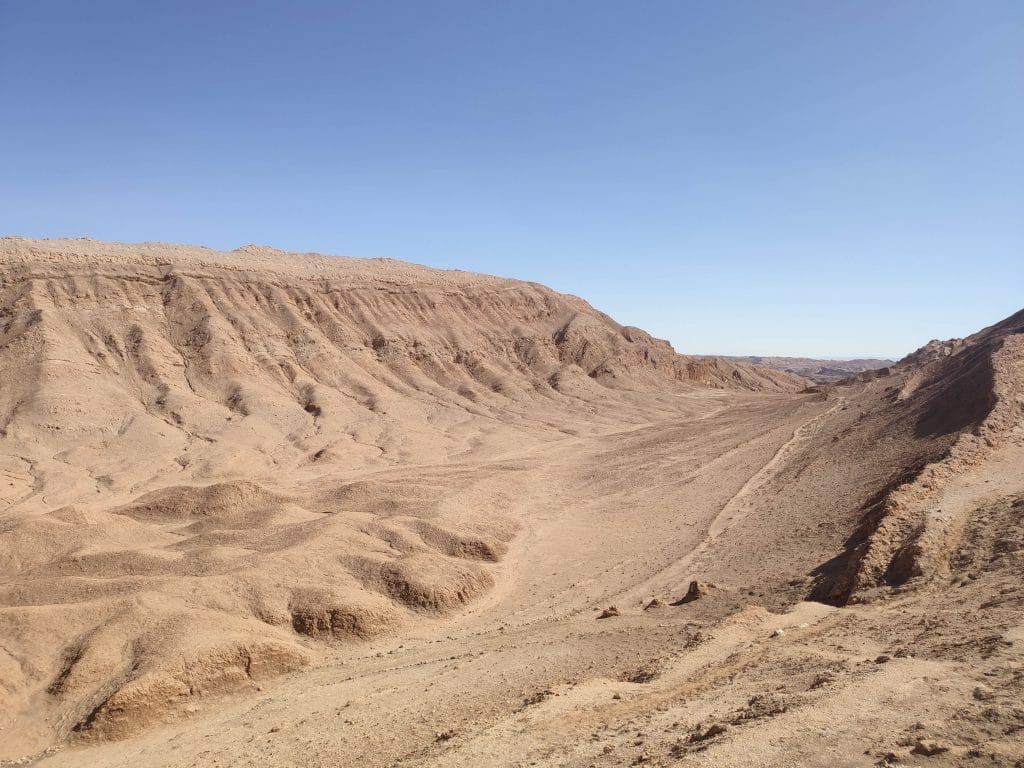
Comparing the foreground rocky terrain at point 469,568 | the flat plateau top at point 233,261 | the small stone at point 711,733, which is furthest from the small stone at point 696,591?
the flat plateau top at point 233,261

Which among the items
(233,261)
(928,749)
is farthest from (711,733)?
(233,261)

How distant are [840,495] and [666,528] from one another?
5.44 m

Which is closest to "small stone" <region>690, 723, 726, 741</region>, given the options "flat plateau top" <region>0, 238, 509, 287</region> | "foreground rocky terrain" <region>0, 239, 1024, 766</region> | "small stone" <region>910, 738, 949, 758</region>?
"foreground rocky terrain" <region>0, 239, 1024, 766</region>

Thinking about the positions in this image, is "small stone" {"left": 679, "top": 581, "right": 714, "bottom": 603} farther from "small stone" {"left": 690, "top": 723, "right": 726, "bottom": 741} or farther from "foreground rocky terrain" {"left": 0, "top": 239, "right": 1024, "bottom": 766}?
"small stone" {"left": 690, "top": 723, "right": 726, "bottom": 741}

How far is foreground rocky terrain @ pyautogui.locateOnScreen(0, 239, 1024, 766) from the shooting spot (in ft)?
27.4

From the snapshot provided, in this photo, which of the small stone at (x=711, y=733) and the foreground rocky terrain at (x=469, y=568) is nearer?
the small stone at (x=711, y=733)

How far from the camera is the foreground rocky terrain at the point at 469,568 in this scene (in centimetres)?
835

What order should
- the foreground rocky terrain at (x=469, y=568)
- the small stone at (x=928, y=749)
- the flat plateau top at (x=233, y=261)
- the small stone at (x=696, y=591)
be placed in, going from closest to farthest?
the small stone at (x=928, y=749) → the foreground rocky terrain at (x=469, y=568) → the small stone at (x=696, y=591) → the flat plateau top at (x=233, y=261)

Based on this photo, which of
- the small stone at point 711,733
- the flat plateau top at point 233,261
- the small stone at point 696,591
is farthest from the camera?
the flat plateau top at point 233,261

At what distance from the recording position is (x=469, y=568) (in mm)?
17578

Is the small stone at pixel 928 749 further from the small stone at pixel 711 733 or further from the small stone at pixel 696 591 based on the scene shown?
the small stone at pixel 696 591

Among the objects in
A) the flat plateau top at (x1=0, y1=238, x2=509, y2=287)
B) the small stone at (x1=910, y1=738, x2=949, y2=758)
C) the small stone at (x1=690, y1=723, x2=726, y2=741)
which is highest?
the flat plateau top at (x1=0, y1=238, x2=509, y2=287)

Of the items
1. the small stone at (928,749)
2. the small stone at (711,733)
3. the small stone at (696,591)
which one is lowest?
the small stone at (696,591)

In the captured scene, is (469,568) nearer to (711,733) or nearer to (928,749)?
(711,733)
